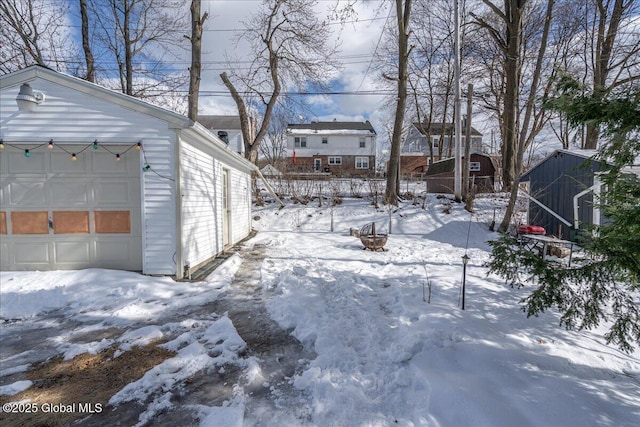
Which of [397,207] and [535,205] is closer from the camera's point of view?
[535,205]

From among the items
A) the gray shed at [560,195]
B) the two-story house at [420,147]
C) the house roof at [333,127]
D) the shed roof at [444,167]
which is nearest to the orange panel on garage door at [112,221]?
the gray shed at [560,195]

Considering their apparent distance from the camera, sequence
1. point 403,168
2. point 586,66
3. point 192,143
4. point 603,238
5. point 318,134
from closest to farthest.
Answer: point 603,238 → point 192,143 → point 586,66 → point 318,134 → point 403,168

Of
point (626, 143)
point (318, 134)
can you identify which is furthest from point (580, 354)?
point (318, 134)

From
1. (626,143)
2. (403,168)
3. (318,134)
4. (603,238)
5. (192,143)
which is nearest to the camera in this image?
(626,143)

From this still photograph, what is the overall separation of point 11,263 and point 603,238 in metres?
8.77

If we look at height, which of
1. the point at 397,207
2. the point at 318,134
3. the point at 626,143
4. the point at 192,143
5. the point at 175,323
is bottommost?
the point at 175,323

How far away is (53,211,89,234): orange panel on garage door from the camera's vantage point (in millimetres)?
5590

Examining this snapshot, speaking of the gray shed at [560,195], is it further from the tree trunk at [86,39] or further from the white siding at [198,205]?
the tree trunk at [86,39]

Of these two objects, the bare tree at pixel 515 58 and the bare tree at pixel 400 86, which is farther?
the bare tree at pixel 400 86

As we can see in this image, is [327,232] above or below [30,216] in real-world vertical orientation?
below

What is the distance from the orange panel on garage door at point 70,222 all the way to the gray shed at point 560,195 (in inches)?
474

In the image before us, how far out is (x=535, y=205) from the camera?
36.4 ft

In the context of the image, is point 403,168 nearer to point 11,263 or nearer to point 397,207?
point 397,207

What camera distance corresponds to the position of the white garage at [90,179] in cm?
531
